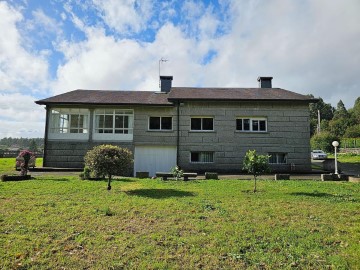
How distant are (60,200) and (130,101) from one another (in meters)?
13.1

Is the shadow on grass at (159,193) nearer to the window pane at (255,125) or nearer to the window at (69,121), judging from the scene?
the window pane at (255,125)

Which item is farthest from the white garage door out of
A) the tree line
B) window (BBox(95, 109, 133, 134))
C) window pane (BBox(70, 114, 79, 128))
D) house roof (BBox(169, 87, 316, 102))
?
the tree line

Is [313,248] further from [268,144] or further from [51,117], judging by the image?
[51,117]

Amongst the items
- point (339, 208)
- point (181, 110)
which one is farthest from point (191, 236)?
point (181, 110)

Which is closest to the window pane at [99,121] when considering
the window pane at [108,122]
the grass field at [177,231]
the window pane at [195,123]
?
the window pane at [108,122]

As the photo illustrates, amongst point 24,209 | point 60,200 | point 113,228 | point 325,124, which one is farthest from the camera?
point 325,124

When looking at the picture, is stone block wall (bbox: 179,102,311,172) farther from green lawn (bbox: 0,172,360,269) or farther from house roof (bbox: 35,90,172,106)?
green lawn (bbox: 0,172,360,269)

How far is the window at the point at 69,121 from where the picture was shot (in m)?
21.1

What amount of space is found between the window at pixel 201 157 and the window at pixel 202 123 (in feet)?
6.38

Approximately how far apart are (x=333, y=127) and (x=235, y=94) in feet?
209

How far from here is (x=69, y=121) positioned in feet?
69.8

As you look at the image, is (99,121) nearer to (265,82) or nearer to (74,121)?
(74,121)

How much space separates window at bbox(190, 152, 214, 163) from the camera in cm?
2048

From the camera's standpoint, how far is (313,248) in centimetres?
509
